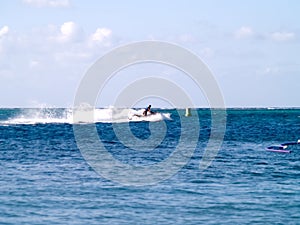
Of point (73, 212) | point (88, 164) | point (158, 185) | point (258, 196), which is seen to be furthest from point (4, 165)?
point (258, 196)

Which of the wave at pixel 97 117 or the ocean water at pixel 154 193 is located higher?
the wave at pixel 97 117

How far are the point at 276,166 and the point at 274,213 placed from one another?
48.0ft

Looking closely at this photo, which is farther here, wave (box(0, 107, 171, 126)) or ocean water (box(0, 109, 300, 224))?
wave (box(0, 107, 171, 126))

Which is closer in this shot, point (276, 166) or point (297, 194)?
point (297, 194)

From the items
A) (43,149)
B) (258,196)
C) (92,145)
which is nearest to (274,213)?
(258,196)

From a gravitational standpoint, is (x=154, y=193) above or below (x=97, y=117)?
below

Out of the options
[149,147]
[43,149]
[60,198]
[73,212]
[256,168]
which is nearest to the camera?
→ [73,212]

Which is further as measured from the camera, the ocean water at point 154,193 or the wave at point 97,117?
the wave at point 97,117

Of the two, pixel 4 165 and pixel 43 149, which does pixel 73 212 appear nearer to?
pixel 4 165

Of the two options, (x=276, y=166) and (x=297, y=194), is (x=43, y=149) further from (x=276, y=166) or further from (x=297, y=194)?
(x=297, y=194)

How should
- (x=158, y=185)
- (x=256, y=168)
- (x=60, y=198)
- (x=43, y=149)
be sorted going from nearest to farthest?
1. (x=60, y=198)
2. (x=158, y=185)
3. (x=256, y=168)
4. (x=43, y=149)

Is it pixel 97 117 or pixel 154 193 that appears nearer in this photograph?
pixel 154 193

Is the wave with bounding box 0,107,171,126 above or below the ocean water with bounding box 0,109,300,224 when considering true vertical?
above

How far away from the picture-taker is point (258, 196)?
1070 inches
